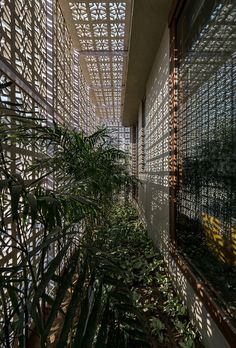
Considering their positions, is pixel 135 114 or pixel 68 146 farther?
pixel 135 114

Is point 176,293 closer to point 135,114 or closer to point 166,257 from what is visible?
point 166,257

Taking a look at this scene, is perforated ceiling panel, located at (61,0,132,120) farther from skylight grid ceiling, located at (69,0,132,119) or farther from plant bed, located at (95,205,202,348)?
plant bed, located at (95,205,202,348)

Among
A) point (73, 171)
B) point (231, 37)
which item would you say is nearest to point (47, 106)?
point (73, 171)

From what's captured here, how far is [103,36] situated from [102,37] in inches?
1.5

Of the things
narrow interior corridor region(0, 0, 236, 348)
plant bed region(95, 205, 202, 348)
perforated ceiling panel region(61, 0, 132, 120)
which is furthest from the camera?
perforated ceiling panel region(61, 0, 132, 120)

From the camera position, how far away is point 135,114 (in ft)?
29.5

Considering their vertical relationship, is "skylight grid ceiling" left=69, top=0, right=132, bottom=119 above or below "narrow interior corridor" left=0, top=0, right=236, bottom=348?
above

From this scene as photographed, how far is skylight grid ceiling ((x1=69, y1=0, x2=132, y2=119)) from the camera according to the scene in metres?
3.94

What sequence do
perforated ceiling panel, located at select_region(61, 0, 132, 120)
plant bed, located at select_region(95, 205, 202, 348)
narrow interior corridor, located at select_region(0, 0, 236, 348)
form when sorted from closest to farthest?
narrow interior corridor, located at select_region(0, 0, 236, 348) < plant bed, located at select_region(95, 205, 202, 348) < perforated ceiling panel, located at select_region(61, 0, 132, 120)

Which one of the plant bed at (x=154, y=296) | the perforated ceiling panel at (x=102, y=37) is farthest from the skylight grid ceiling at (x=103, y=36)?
the plant bed at (x=154, y=296)

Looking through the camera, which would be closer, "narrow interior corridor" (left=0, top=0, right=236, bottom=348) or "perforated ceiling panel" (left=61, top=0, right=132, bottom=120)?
"narrow interior corridor" (left=0, top=0, right=236, bottom=348)

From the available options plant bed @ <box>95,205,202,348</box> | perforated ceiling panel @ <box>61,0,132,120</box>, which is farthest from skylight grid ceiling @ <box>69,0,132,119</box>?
plant bed @ <box>95,205,202,348</box>

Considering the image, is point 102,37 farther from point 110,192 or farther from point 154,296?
point 154,296

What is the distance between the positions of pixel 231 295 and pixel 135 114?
7.88 meters
